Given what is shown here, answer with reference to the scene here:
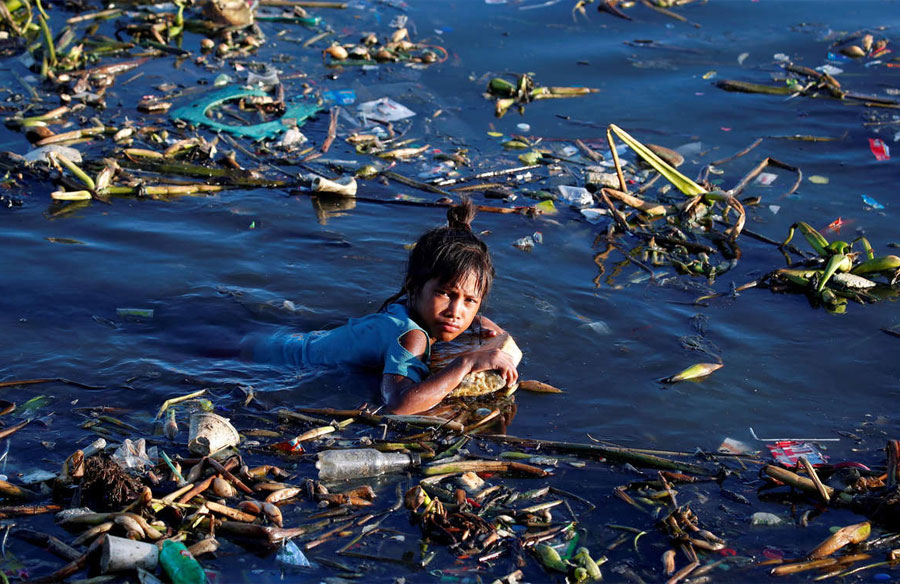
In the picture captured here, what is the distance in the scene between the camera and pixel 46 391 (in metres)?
3.98

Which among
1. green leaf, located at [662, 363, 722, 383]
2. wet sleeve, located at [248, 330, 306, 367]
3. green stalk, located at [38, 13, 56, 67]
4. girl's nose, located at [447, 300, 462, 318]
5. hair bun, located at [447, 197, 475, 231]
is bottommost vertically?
wet sleeve, located at [248, 330, 306, 367]

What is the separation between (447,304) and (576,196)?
227 cm

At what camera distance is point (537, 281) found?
5.42m

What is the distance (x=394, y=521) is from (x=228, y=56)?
20.7 feet

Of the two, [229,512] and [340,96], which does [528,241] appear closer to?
[340,96]

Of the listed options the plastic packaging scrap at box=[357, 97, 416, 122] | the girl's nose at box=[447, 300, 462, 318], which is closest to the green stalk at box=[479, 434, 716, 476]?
the girl's nose at box=[447, 300, 462, 318]

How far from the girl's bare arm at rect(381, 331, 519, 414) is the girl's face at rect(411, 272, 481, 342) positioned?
149mm

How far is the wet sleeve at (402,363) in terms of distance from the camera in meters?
4.08

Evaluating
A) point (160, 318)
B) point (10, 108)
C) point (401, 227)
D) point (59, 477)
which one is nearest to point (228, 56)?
point (10, 108)

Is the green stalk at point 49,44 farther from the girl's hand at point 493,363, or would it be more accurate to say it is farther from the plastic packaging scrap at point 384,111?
the girl's hand at point 493,363

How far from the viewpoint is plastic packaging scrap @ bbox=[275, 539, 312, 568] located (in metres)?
2.83

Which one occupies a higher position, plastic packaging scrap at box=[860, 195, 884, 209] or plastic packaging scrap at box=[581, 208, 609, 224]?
plastic packaging scrap at box=[860, 195, 884, 209]

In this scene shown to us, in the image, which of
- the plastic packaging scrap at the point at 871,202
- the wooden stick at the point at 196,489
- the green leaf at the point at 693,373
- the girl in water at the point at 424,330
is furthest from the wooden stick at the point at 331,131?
the wooden stick at the point at 196,489

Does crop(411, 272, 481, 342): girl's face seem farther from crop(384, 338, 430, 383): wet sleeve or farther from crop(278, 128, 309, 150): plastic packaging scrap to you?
crop(278, 128, 309, 150): plastic packaging scrap
